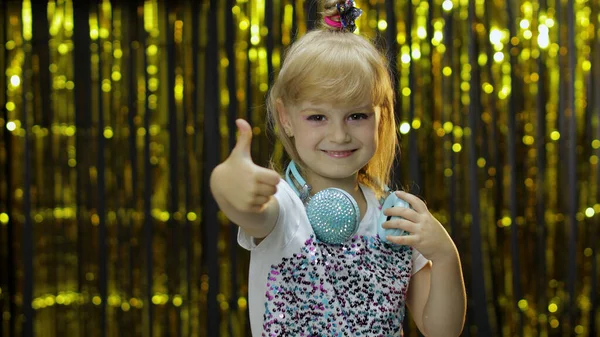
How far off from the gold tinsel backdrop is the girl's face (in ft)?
4.83

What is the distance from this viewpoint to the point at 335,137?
1120mm

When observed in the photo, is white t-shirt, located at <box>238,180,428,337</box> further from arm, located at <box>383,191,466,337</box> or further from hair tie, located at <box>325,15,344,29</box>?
hair tie, located at <box>325,15,344,29</box>

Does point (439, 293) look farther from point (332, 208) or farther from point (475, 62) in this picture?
point (475, 62)

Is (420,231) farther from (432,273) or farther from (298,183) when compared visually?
(298,183)

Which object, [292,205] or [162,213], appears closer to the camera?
[292,205]

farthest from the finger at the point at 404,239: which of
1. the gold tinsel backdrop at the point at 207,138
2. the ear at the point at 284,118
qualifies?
the gold tinsel backdrop at the point at 207,138

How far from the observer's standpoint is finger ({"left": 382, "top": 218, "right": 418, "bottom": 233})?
113 centimetres

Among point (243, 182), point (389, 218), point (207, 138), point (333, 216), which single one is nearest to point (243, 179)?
point (243, 182)

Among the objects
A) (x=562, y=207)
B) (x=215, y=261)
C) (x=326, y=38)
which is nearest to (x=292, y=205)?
(x=326, y=38)

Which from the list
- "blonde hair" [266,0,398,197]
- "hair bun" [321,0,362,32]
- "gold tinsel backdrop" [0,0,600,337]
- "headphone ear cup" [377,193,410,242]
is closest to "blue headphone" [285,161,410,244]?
"headphone ear cup" [377,193,410,242]

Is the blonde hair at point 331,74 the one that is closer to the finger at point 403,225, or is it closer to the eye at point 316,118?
the eye at point 316,118

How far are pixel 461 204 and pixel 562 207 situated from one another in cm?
34

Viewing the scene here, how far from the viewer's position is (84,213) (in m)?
2.63

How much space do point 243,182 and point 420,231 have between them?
1.02 ft
